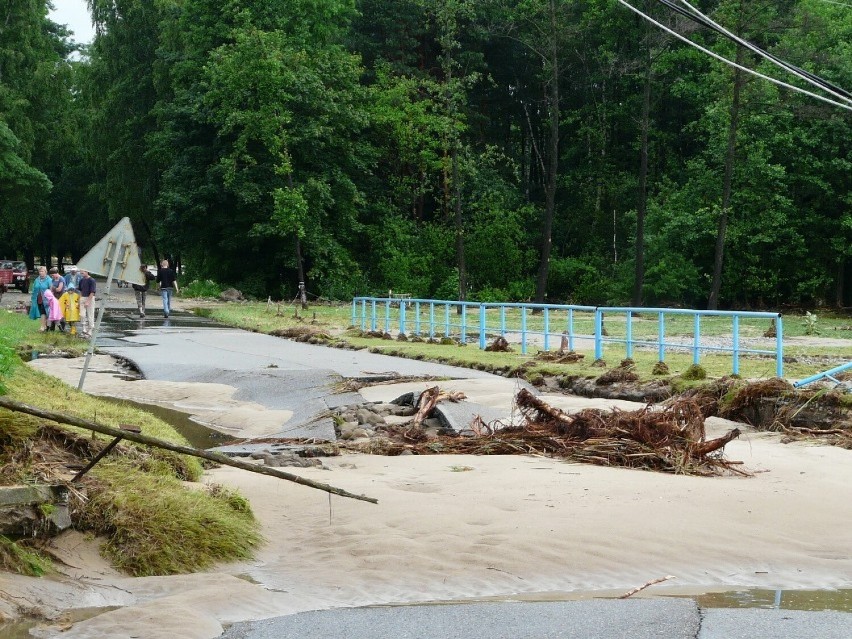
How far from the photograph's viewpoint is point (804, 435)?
1377cm

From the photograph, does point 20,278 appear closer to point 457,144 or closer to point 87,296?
point 457,144

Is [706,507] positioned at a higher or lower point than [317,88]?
lower

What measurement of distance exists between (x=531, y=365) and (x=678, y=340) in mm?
10853

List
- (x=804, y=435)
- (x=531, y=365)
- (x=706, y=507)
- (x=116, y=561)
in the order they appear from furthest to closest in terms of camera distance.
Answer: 1. (x=531, y=365)
2. (x=804, y=435)
3. (x=706, y=507)
4. (x=116, y=561)

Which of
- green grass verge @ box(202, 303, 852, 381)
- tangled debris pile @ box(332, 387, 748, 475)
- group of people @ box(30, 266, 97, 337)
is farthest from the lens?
group of people @ box(30, 266, 97, 337)

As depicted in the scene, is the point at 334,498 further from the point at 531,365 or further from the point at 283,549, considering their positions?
the point at 531,365

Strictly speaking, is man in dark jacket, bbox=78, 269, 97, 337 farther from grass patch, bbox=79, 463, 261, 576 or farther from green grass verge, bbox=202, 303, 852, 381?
grass patch, bbox=79, 463, 261, 576

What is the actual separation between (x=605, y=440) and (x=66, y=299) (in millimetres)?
20927

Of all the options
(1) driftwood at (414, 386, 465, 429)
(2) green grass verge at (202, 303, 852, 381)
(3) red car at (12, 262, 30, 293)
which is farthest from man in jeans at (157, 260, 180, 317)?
(3) red car at (12, 262, 30, 293)

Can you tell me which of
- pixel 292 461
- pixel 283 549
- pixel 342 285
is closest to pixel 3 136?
pixel 342 285

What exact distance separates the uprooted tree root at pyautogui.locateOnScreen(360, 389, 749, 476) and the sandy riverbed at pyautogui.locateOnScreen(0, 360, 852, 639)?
1.41 feet

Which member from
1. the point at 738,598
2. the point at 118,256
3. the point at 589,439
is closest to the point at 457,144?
the point at 118,256

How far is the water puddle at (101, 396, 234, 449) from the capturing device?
47.3ft

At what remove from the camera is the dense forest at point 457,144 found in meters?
50.7
